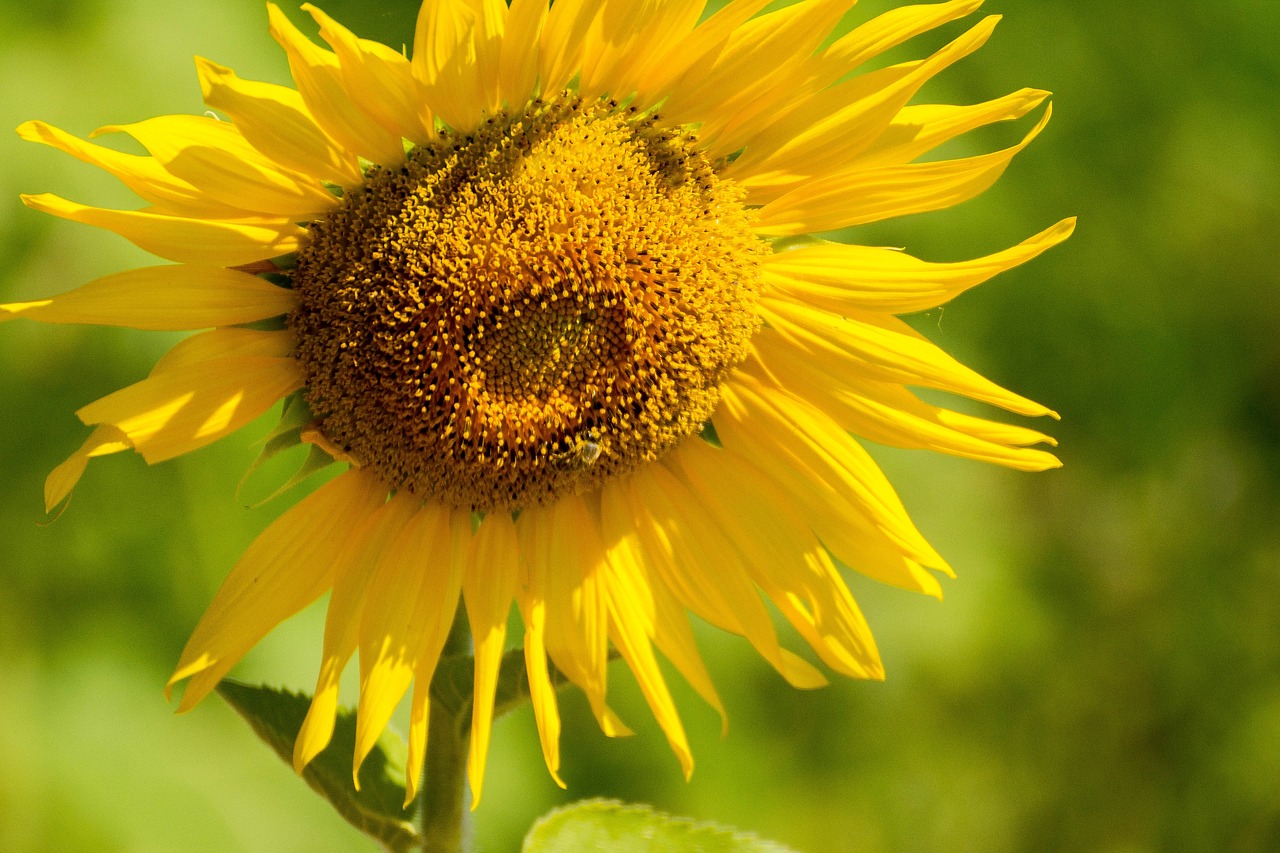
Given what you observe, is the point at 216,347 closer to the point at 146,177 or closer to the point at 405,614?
the point at 146,177

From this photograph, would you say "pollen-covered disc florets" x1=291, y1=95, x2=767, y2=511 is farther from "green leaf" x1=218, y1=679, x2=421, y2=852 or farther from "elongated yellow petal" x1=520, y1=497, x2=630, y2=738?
"green leaf" x1=218, y1=679, x2=421, y2=852

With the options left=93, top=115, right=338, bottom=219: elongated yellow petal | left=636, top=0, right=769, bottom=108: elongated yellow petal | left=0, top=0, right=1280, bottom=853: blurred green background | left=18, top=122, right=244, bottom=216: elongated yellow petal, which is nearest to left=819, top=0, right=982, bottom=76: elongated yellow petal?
left=636, top=0, right=769, bottom=108: elongated yellow petal

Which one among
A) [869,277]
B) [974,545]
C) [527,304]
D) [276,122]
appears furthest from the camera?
[974,545]

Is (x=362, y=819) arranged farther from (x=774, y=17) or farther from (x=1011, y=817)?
(x=1011, y=817)

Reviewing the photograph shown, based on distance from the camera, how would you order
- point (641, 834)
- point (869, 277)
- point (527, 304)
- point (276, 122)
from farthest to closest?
1. point (641, 834)
2. point (869, 277)
3. point (527, 304)
4. point (276, 122)

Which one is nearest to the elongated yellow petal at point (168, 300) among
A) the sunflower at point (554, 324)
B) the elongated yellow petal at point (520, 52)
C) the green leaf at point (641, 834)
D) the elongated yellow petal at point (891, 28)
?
the sunflower at point (554, 324)

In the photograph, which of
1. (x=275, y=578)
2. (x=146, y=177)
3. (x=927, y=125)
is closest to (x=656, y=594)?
(x=275, y=578)

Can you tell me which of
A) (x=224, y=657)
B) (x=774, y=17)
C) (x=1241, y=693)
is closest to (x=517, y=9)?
(x=774, y=17)
